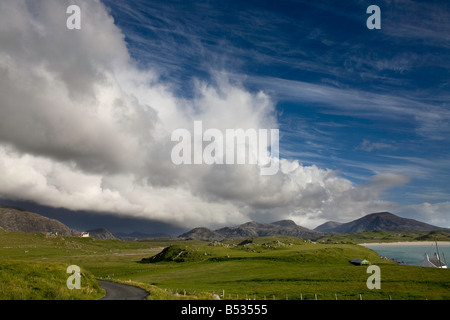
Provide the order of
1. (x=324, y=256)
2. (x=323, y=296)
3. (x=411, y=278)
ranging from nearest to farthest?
1. (x=323, y=296)
2. (x=411, y=278)
3. (x=324, y=256)

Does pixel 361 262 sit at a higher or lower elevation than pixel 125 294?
lower

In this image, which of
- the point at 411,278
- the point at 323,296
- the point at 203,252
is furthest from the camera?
the point at 203,252

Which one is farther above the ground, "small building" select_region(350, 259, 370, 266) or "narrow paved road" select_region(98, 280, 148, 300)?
"narrow paved road" select_region(98, 280, 148, 300)

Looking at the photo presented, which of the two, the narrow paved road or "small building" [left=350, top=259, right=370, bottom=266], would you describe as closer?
the narrow paved road

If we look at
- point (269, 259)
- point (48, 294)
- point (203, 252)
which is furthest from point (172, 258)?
point (48, 294)

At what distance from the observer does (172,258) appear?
167250 mm

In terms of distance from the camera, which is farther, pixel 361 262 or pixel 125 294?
pixel 361 262

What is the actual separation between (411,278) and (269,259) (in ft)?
231

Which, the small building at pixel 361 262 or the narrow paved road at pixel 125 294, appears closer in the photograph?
the narrow paved road at pixel 125 294

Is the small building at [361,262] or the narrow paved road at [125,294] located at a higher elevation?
Answer: the narrow paved road at [125,294]
